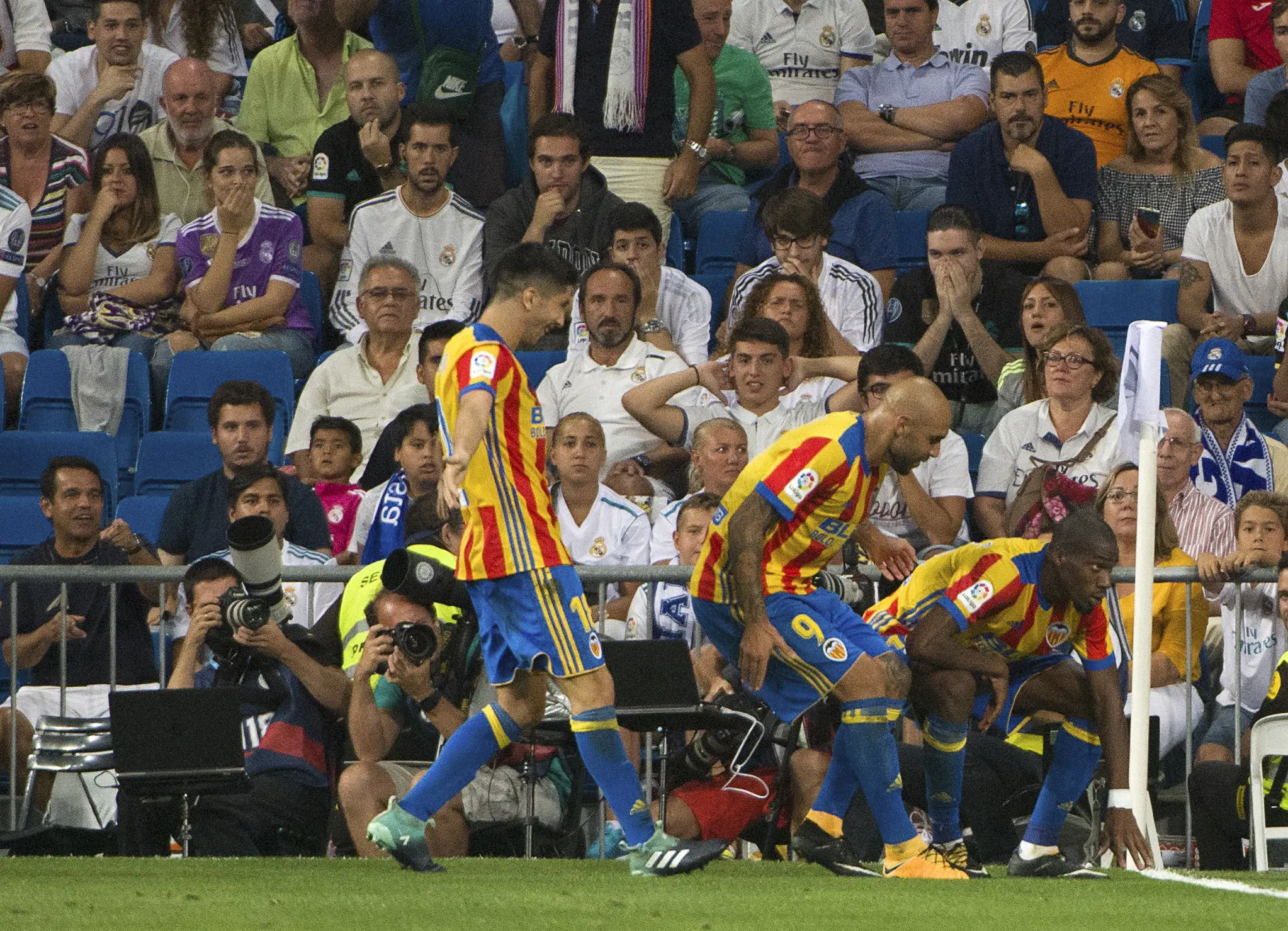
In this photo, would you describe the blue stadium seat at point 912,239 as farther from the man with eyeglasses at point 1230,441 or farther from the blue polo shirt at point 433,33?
the blue polo shirt at point 433,33

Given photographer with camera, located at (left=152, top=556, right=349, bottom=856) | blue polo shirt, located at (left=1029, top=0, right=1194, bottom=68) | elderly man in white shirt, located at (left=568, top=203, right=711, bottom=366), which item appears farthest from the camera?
blue polo shirt, located at (left=1029, top=0, right=1194, bottom=68)

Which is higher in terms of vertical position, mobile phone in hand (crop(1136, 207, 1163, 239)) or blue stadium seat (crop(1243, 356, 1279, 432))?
mobile phone in hand (crop(1136, 207, 1163, 239))

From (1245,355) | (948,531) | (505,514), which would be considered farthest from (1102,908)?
(1245,355)

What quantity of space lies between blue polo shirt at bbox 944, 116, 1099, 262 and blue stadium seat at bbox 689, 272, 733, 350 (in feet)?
4.66

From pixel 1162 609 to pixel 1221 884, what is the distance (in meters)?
2.33

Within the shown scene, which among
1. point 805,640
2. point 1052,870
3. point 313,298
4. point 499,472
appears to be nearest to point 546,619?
point 499,472

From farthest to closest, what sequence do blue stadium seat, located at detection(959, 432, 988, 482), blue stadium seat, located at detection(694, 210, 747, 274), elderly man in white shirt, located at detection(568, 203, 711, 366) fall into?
1. blue stadium seat, located at detection(694, 210, 747, 274)
2. elderly man in white shirt, located at detection(568, 203, 711, 366)
3. blue stadium seat, located at detection(959, 432, 988, 482)

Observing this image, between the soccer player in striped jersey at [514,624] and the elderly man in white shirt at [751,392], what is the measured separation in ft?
10.8

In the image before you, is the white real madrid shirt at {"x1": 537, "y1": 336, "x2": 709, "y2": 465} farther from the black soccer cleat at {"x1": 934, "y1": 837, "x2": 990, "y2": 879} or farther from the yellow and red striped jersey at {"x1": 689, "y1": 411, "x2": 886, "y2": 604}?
the black soccer cleat at {"x1": 934, "y1": 837, "x2": 990, "y2": 879}

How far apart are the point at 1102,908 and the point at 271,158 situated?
8357mm

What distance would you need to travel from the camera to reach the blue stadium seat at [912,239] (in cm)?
1134

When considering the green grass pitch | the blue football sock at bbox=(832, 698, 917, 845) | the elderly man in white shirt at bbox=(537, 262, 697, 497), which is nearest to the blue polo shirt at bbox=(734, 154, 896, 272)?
the elderly man in white shirt at bbox=(537, 262, 697, 497)

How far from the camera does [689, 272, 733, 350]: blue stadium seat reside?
36.0ft

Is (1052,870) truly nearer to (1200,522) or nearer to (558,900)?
(558,900)
